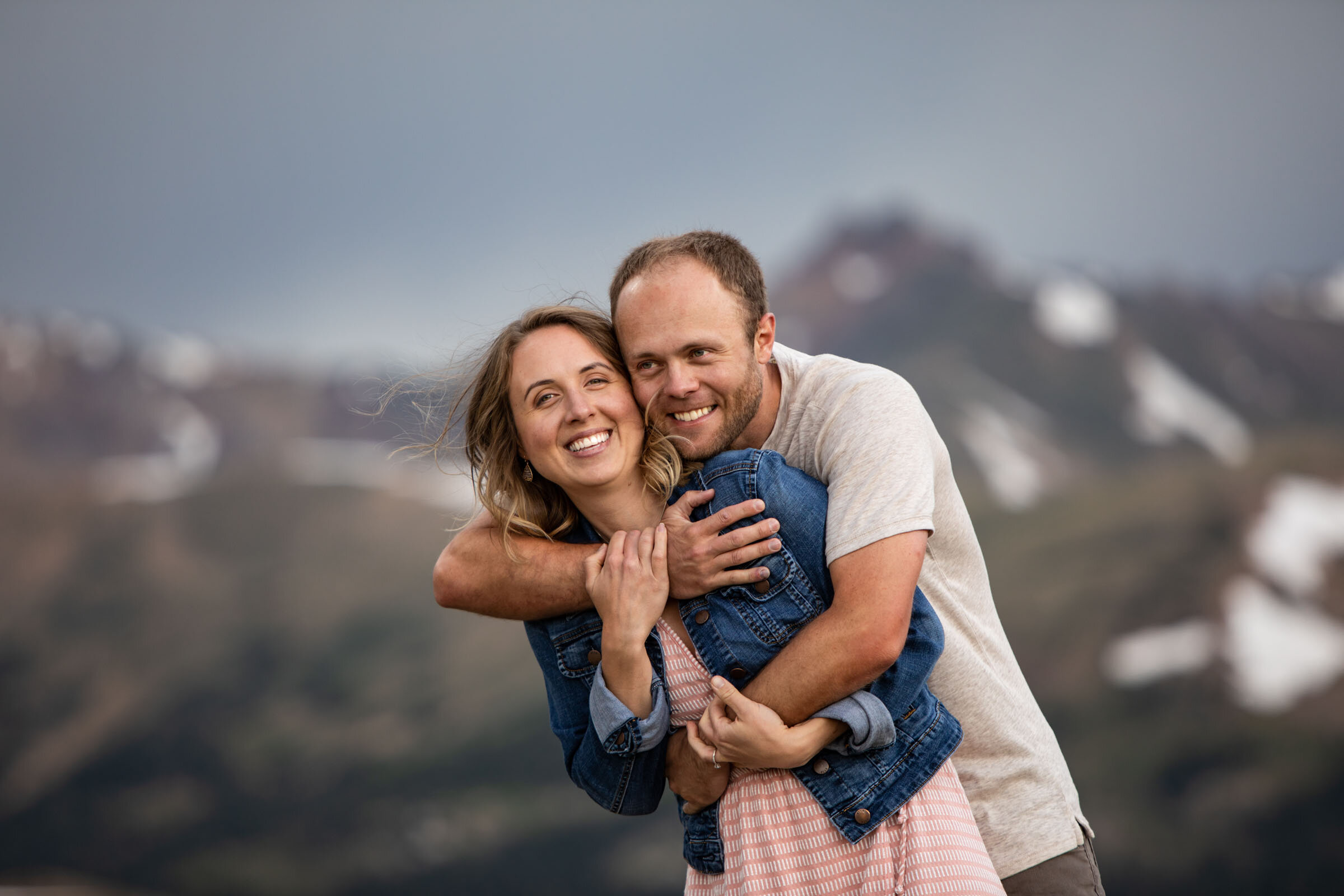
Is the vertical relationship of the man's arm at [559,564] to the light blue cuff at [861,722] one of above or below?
above

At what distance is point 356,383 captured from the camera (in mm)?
9656

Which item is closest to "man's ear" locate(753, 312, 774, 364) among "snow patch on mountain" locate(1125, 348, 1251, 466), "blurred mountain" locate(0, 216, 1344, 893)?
"blurred mountain" locate(0, 216, 1344, 893)

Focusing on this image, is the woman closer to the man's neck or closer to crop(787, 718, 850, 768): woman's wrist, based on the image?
crop(787, 718, 850, 768): woman's wrist

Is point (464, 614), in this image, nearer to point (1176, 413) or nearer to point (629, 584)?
point (1176, 413)

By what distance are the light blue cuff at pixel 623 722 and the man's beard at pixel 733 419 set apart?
1.30 ft

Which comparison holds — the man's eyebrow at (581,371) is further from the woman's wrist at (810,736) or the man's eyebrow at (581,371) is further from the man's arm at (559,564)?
the woman's wrist at (810,736)

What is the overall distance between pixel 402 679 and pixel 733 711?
7.63 m

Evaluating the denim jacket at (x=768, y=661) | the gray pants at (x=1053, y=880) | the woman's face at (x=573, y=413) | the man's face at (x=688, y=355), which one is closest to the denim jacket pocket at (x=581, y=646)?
the denim jacket at (x=768, y=661)

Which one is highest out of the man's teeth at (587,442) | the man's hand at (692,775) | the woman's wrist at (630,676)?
the man's teeth at (587,442)

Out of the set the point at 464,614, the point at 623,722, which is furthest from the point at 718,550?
the point at 464,614

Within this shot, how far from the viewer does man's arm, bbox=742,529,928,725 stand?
1.41m

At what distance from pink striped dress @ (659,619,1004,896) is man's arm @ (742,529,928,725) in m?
0.14

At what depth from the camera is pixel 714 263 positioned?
71.9 inches

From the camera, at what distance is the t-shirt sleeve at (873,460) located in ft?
4.80
